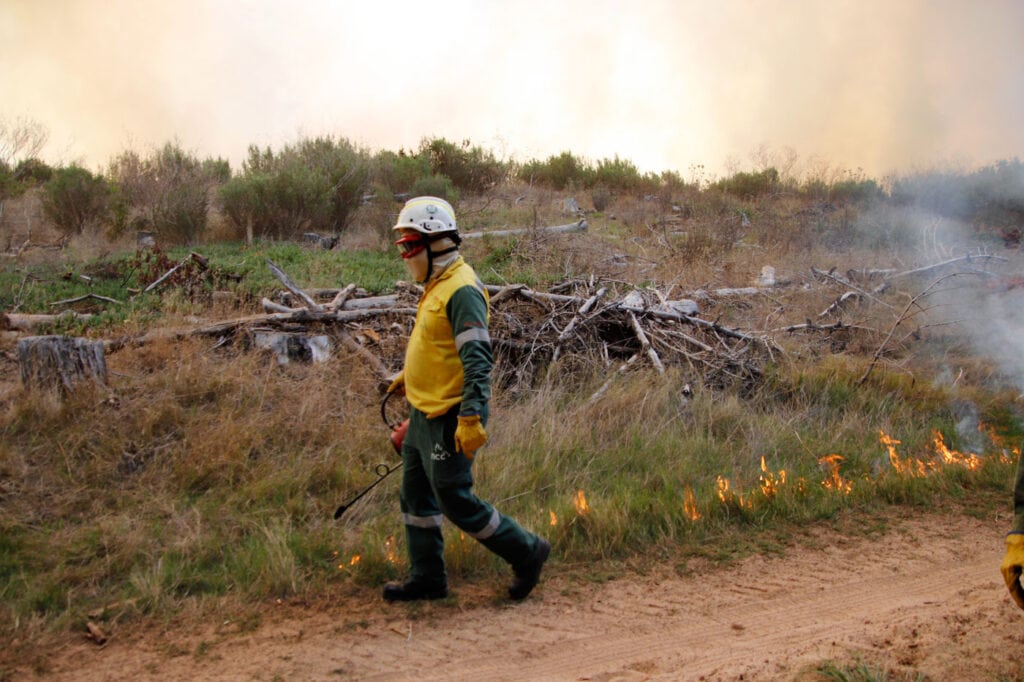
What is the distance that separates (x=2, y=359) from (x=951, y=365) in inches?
410

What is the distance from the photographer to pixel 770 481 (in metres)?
5.60

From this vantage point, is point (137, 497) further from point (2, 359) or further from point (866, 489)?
point (866, 489)

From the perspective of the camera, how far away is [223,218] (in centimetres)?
1512

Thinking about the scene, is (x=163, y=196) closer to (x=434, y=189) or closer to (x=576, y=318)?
(x=434, y=189)

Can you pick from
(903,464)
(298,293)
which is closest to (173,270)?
(298,293)

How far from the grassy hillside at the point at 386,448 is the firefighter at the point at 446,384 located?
24.9 inches

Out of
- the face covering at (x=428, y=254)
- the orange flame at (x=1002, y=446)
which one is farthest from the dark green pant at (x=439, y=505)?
the orange flame at (x=1002, y=446)

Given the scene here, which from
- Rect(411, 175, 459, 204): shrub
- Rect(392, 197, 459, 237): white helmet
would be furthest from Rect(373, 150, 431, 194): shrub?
Rect(392, 197, 459, 237): white helmet

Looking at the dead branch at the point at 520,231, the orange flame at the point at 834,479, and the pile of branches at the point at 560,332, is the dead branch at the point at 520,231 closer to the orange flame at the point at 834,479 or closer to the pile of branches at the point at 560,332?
the pile of branches at the point at 560,332

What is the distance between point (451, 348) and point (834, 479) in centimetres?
372

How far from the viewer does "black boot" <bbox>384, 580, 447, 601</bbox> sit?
4.13 m

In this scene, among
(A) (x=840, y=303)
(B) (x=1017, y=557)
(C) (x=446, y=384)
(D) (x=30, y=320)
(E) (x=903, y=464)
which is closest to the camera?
(B) (x=1017, y=557)

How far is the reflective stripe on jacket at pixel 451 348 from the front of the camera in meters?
3.59

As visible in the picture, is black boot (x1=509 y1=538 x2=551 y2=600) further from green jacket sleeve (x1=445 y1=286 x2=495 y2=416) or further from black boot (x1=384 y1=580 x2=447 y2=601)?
green jacket sleeve (x1=445 y1=286 x2=495 y2=416)
